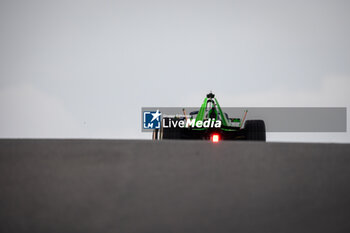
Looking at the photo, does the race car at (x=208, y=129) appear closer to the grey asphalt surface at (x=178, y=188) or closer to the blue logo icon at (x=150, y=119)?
the grey asphalt surface at (x=178, y=188)

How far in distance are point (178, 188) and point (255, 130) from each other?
296 centimetres

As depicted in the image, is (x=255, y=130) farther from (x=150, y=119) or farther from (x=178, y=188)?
(x=150, y=119)

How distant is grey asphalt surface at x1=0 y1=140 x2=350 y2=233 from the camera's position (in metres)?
0.95

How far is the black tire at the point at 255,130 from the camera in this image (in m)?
3.63

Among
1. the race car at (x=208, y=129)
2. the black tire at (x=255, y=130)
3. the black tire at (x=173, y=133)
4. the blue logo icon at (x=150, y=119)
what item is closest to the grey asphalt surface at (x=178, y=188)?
the race car at (x=208, y=129)

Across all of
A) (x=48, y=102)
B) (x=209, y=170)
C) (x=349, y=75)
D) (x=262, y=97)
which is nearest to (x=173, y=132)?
(x=209, y=170)

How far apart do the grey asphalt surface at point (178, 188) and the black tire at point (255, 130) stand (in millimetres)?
2649

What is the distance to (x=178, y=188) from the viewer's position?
97 cm

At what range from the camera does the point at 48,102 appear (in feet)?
21.2

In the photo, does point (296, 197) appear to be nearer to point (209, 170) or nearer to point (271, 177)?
Result: point (271, 177)

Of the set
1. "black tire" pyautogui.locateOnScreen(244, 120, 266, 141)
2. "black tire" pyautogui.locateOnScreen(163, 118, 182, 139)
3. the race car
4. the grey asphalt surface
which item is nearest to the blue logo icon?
the race car

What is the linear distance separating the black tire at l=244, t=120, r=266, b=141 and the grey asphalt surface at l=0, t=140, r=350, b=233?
265 cm

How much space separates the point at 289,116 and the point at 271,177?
560 cm

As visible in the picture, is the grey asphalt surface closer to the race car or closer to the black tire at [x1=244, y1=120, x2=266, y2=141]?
the race car
